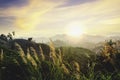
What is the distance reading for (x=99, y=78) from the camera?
11.5 metres

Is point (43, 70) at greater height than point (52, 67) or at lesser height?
lesser

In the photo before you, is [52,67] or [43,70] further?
[43,70]

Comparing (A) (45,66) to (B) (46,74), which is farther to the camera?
(A) (45,66)

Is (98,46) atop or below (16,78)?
atop

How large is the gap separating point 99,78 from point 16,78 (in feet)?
10.7

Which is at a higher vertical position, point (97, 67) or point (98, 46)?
point (98, 46)

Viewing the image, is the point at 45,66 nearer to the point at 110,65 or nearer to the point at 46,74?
the point at 46,74

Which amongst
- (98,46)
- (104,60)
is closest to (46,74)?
(104,60)

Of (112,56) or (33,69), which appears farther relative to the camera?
(112,56)

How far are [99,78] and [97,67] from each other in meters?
2.79

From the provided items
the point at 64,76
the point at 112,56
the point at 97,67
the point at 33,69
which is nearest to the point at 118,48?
the point at 112,56

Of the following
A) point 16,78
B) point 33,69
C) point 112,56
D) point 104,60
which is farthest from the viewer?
point 112,56

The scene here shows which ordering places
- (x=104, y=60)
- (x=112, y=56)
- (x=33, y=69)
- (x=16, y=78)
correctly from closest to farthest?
(x=33, y=69), (x=16, y=78), (x=104, y=60), (x=112, y=56)

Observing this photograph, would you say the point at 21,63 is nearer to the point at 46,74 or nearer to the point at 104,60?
the point at 46,74
